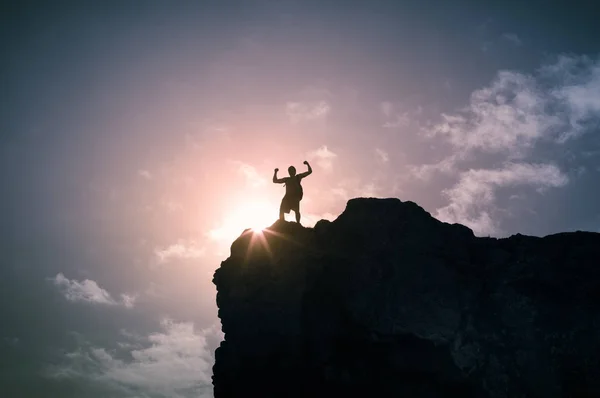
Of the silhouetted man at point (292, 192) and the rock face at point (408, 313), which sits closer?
the rock face at point (408, 313)

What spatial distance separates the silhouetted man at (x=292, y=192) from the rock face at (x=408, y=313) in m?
1.48

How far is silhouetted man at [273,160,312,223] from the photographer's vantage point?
24.5 metres

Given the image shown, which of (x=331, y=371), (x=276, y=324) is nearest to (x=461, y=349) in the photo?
(x=331, y=371)

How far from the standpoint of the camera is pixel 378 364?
20047mm

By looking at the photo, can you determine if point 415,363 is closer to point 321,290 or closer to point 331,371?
point 331,371

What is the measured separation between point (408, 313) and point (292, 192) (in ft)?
30.0

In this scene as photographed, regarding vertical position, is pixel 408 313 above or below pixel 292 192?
below

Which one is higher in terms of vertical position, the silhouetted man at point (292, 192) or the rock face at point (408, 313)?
the silhouetted man at point (292, 192)

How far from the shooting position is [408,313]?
63.8 feet

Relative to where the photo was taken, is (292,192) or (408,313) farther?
(292,192)

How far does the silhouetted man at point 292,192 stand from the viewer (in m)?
24.5

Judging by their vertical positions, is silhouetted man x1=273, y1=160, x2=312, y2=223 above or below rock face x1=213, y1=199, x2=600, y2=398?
above

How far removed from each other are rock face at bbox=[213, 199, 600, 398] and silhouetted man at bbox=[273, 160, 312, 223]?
58.3 inches

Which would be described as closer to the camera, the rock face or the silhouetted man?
the rock face
